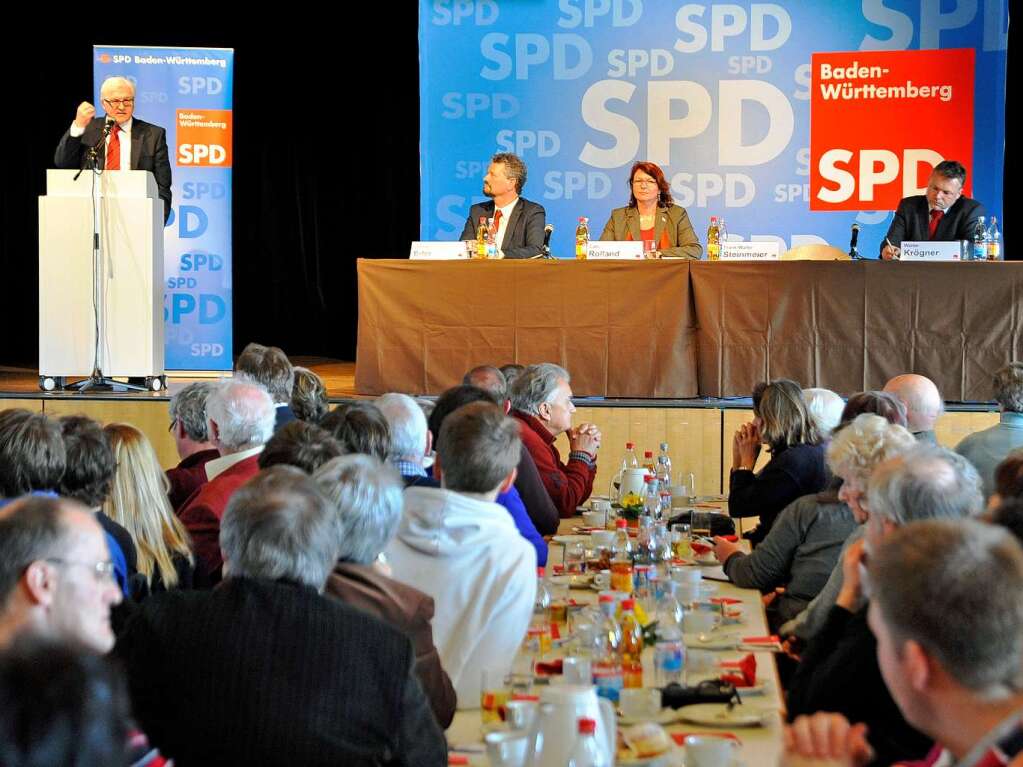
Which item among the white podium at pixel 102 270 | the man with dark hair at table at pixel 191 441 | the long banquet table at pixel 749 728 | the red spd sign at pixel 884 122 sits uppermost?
the red spd sign at pixel 884 122

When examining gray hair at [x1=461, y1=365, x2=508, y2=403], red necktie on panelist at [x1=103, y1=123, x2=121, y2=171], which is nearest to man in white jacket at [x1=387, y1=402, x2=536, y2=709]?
gray hair at [x1=461, y1=365, x2=508, y2=403]

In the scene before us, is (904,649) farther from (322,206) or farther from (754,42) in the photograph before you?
(322,206)

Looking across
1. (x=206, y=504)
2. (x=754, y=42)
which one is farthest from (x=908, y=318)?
(x=206, y=504)

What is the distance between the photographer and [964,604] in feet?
4.81

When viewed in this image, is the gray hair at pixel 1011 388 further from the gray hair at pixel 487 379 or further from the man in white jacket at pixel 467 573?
the man in white jacket at pixel 467 573

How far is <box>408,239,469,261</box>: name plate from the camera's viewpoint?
7.35 meters

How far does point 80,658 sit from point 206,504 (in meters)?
2.79

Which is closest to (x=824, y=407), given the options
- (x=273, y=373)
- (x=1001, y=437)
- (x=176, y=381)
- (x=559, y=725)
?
(x=1001, y=437)

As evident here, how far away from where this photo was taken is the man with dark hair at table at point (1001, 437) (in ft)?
15.0

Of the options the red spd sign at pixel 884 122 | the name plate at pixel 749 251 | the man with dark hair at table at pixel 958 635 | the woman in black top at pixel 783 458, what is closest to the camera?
the man with dark hair at table at pixel 958 635

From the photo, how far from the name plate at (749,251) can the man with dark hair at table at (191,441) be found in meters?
3.46

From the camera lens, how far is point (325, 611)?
203 centimetres

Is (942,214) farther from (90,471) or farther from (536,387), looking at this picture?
(90,471)

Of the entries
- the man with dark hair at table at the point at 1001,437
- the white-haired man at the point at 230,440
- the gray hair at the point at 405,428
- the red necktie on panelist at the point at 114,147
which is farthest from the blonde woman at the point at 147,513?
the red necktie on panelist at the point at 114,147
